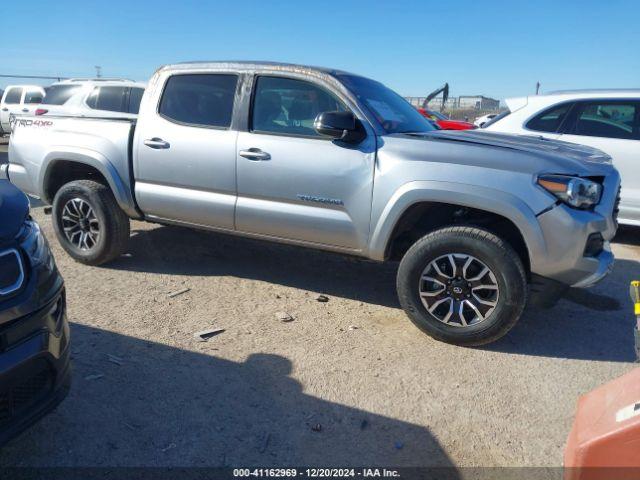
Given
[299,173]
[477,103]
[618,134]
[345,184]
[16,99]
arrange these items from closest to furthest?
[345,184]
[299,173]
[618,134]
[16,99]
[477,103]

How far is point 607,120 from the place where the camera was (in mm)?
5980

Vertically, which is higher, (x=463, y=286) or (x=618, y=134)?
(x=618, y=134)

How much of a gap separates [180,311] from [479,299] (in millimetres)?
2289

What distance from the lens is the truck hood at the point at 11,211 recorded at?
2045mm

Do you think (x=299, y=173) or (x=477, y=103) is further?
(x=477, y=103)

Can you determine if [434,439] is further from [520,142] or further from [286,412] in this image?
[520,142]

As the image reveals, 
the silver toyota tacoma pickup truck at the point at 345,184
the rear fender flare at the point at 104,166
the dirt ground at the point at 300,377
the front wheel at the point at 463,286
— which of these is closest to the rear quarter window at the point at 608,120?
the dirt ground at the point at 300,377

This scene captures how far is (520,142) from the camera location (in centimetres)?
380

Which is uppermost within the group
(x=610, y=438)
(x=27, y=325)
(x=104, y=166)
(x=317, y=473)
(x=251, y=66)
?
(x=251, y=66)

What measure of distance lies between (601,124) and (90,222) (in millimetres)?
5854

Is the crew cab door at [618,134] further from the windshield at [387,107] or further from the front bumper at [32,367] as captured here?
the front bumper at [32,367]

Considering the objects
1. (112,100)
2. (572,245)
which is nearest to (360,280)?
(572,245)

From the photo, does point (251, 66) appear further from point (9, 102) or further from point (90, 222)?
point (9, 102)

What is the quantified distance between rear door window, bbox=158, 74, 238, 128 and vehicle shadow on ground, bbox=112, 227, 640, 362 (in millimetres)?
1478
